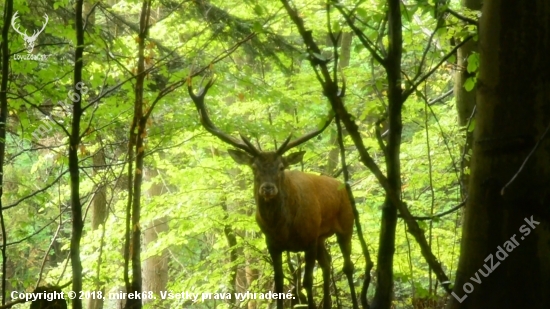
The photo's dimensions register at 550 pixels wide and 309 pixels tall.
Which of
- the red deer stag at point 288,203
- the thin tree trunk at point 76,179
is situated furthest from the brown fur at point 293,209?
the thin tree trunk at point 76,179

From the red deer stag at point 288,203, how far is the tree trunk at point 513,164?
3.68 meters

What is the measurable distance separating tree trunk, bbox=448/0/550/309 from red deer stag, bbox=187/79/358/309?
12.1 ft

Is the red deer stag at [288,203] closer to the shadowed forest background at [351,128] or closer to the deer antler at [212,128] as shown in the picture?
the deer antler at [212,128]

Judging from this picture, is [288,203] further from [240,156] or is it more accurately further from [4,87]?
[4,87]

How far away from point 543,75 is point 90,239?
7.92 meters

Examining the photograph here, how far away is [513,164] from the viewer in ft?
4.91

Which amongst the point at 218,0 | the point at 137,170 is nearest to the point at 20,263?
the point at 218,0

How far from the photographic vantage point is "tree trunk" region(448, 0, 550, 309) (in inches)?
58.0

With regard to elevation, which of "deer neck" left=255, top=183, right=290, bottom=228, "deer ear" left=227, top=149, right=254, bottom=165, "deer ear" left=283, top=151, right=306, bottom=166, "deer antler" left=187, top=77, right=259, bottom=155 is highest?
Answer: "deer antler" left=187, top=77, right=259, bottom=155

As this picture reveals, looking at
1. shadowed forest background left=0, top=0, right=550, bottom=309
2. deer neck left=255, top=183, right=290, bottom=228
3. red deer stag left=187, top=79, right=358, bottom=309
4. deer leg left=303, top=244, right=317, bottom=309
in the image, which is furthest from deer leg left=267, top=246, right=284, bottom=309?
shadowed forest background left=0, top=0, right=550, bottom=309

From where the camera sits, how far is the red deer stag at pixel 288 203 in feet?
18.3

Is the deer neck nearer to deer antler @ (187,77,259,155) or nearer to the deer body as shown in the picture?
the deer body

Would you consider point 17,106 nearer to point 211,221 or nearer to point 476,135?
point 211,221

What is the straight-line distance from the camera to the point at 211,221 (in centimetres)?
794
